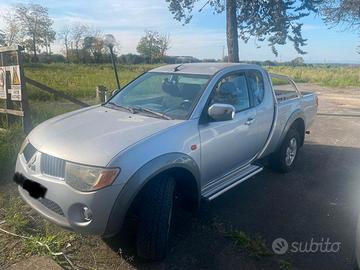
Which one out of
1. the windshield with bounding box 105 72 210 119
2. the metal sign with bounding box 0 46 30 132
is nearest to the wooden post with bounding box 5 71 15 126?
the metal sign with bounding box 0 46 30 132

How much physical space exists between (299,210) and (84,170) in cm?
275

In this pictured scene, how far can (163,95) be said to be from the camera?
3902 mm

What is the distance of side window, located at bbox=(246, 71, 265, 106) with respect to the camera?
4457 mm

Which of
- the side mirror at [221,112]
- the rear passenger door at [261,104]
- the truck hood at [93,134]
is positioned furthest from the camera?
the rear passenger door at [261,104]

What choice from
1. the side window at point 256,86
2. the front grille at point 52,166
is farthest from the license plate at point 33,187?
the side window at point 256,86

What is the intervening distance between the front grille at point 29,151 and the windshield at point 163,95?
1119 mm

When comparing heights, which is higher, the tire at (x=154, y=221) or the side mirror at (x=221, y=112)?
the side mirror at (x=221, y=112)

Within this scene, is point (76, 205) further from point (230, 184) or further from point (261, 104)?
point (261, 104)

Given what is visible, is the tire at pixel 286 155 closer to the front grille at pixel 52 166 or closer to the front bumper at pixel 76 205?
the front bumper at pixel 76 205

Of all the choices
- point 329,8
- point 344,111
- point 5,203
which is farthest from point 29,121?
point 329,8

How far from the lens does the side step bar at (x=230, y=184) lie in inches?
138

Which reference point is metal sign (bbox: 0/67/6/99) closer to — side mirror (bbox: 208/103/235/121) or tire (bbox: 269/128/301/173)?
side mirror (bbox: 208/103/235/121)

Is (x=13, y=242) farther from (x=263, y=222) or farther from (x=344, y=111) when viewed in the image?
(x=344, y=111)

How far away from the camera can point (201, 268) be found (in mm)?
2953
